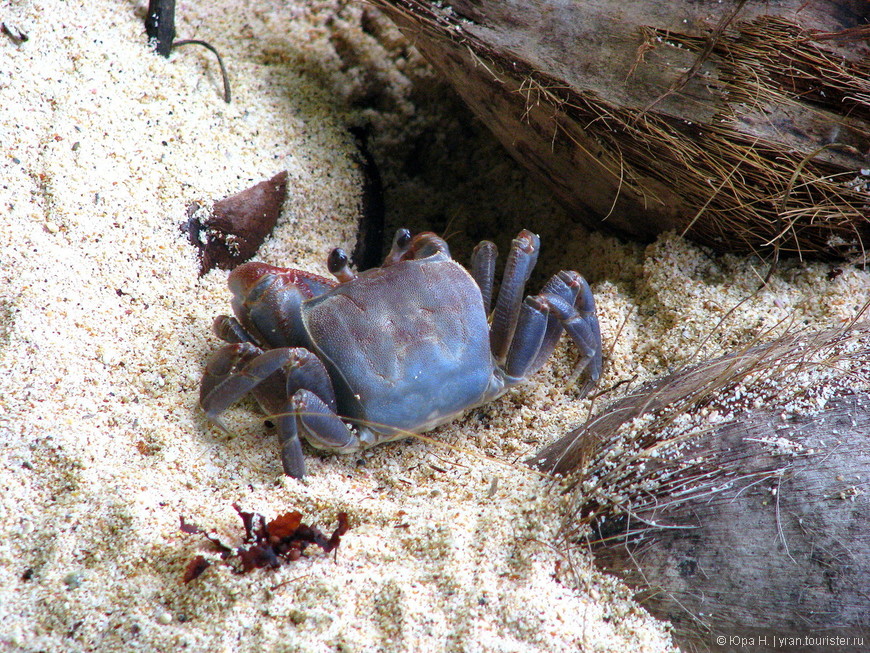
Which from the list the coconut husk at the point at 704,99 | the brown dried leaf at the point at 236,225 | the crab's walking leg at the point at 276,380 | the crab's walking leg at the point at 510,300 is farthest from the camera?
the brown dried leaf at the point at 236,225

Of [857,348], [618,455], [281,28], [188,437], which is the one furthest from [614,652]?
[281,28]

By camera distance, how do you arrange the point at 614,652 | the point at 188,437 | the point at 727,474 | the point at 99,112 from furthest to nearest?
the point at 99,112 < the point at 188,437 < the point at 727,474 < the point at 614,652

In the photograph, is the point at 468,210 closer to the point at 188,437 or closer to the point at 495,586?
the point at 188,437

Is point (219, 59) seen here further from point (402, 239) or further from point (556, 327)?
point (556, 327)

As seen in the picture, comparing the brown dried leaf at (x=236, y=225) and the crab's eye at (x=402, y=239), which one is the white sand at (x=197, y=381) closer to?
the brown dried leaf at (x=236, y=225)

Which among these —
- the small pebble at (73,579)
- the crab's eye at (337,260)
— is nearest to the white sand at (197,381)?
the small pebble at (73,579)
